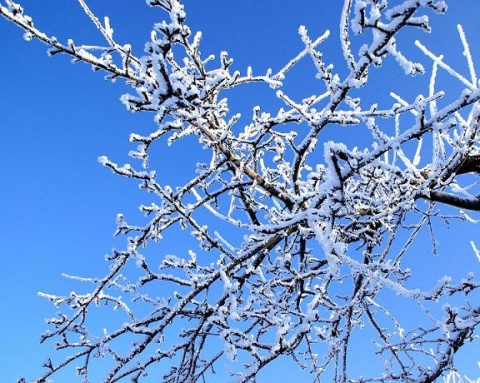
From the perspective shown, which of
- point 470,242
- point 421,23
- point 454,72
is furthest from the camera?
point 470,242

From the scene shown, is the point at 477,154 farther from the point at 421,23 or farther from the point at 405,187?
the point at 421,23

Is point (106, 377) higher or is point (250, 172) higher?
point (250, 172)

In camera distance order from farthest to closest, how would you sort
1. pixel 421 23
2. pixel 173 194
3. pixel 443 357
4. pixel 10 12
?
pixel 173 194
pixel 443 357
pixel 10 12
pixel 421 23

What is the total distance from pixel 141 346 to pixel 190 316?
1.56ft

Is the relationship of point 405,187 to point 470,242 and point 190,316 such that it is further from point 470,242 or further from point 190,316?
point 190,316

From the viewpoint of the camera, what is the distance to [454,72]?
3.59 metres

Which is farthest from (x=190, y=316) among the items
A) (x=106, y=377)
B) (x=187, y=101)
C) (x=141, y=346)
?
(x=187, y=101)

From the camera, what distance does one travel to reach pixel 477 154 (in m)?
3.50

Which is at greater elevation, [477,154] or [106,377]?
[477,154]

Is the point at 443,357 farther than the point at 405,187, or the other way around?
the point at 405,187

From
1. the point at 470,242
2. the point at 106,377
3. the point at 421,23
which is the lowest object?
the point at 106,377

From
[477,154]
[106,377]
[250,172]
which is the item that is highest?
[250,172]

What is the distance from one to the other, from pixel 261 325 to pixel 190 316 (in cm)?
102

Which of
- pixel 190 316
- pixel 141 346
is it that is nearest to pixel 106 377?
pixel 141 346
